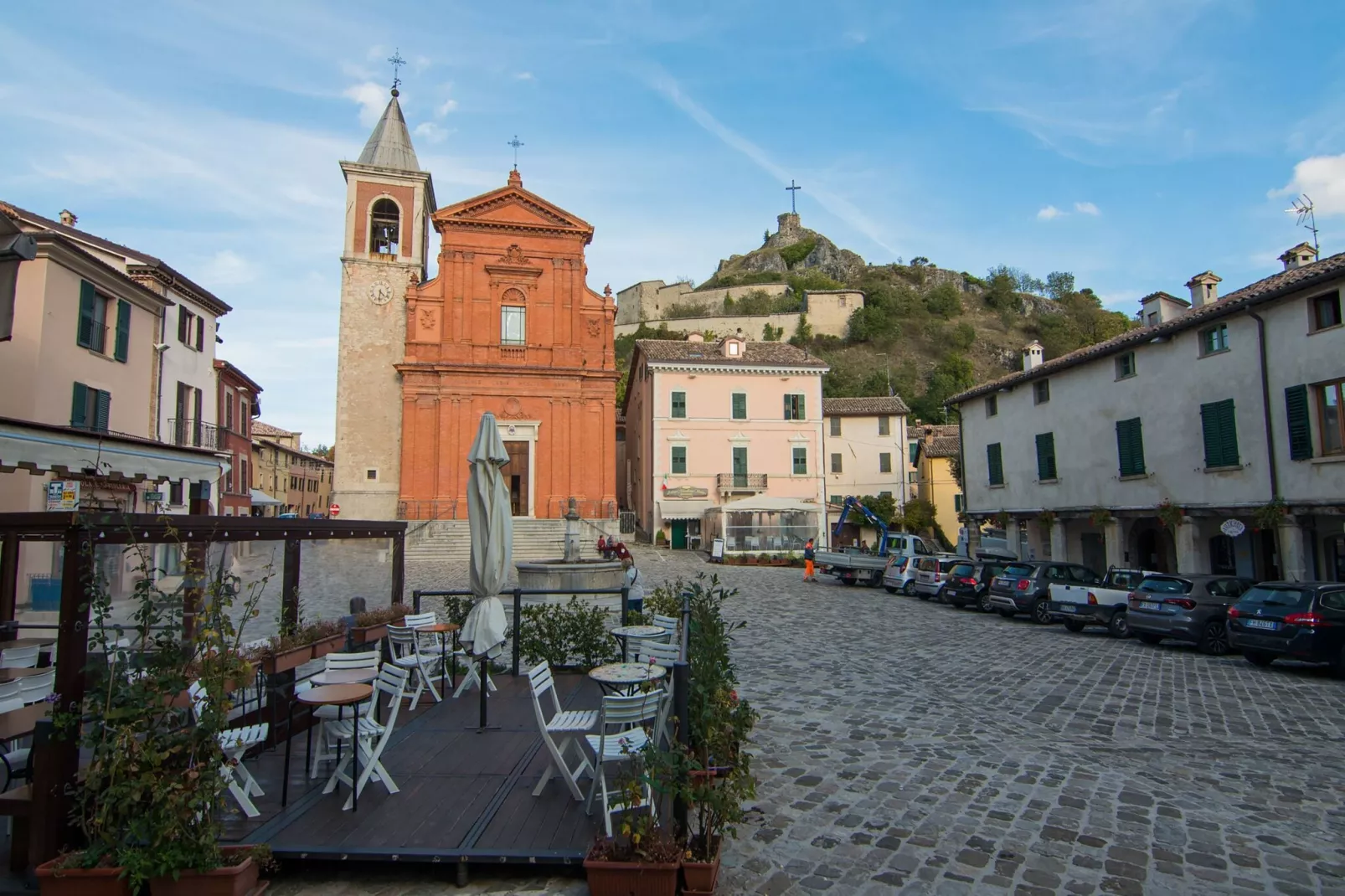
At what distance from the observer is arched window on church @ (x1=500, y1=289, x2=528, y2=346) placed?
121ft

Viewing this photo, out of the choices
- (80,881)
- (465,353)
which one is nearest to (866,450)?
(465,353)

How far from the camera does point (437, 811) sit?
502cm

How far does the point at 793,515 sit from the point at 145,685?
2898 centimetres

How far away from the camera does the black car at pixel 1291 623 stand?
1090 cm

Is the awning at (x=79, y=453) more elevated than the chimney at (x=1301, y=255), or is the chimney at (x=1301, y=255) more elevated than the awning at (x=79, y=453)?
the chimney at (x=1301, y=255)

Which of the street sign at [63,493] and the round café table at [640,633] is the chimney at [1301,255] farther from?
the street sign at [63,493]

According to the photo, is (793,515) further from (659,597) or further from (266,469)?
(266,469)

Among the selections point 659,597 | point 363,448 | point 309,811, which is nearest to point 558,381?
point 363,448

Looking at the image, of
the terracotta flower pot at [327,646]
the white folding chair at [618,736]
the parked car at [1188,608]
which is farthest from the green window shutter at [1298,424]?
the terracotta flower pot at [327,646]

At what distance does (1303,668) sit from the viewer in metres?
12.1

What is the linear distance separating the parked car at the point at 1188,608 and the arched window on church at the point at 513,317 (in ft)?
95.3

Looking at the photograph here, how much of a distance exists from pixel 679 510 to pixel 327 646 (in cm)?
2873

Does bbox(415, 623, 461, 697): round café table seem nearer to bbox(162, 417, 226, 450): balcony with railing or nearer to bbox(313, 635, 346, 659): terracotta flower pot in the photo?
bbox(313, 635, 346, 659): terracotta flower pot

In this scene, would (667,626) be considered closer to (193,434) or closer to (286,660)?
(286,660)
